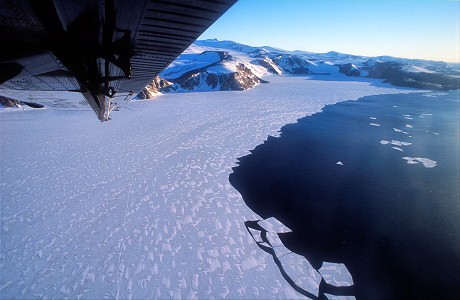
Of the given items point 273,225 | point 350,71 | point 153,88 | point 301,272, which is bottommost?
point 301,272

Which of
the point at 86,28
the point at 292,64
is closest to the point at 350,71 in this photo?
the point at 292,64

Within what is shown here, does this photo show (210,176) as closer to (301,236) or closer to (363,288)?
(301,236)

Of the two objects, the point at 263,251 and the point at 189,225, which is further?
the point at 189,225

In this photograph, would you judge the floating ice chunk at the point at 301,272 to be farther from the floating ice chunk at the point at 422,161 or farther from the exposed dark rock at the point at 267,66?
the exposed dark rock at the point at 267,66

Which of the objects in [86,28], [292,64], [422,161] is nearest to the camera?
[86,28]

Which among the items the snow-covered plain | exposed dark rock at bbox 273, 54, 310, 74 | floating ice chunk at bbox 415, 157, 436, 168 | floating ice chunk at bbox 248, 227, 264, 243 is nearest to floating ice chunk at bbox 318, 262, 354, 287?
the snow-covered plain

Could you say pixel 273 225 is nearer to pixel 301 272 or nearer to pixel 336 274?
pixel 301 272

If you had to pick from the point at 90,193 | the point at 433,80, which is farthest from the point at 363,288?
the point at 433,80
